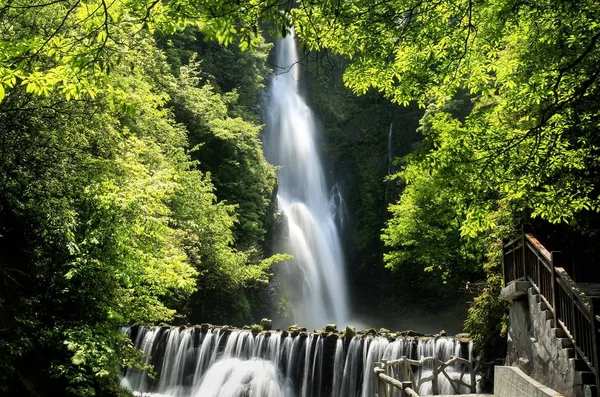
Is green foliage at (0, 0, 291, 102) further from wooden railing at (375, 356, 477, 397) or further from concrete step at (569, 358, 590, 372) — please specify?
concrete step at (569, 358, 590, 372)

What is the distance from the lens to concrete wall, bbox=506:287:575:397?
675 cm

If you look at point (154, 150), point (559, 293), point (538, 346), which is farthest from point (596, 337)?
point (154, 150)

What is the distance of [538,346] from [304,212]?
917 inches

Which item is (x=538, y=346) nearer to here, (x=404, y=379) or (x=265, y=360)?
(x=404, y=379)

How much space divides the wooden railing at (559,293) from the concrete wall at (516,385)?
96 centimetres

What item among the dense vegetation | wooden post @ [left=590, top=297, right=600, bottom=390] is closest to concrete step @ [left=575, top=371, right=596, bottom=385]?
wooden post @ [left=590, top=297, right=600, bottom=390]

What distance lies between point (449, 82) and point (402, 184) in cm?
2660

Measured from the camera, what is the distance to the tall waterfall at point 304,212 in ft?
89.7

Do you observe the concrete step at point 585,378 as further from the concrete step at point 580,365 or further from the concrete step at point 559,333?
the concrete step at point 559,333

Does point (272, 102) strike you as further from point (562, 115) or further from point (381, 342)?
point (562, 115)

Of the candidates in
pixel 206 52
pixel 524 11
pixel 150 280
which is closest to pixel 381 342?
pixel 150 280

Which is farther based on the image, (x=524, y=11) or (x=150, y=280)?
(x=150, y=280)

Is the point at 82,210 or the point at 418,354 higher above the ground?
the point at 82,210

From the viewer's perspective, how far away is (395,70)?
551 centimetres
